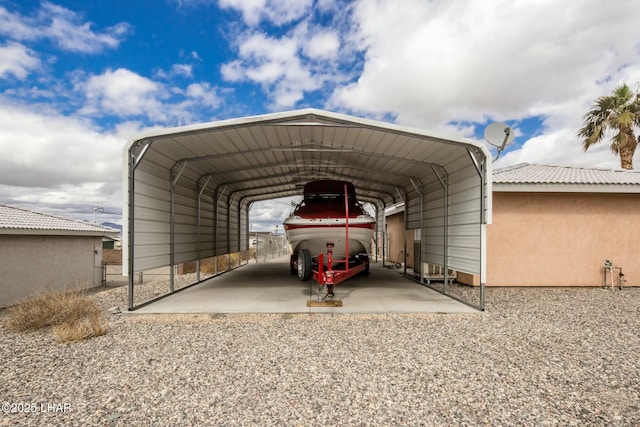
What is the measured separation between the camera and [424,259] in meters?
10.8

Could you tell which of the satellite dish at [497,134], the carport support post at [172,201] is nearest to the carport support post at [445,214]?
the satellite dish at [497,134]

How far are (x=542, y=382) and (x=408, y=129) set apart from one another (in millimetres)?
4674

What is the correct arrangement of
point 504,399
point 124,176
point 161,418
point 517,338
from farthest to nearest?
point 124,176, point 517,338, point 504,399, point 161,418

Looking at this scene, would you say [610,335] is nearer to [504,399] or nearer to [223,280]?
[504,399]

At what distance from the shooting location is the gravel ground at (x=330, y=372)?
3.19 metres

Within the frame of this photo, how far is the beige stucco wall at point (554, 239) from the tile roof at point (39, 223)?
42.4 feet

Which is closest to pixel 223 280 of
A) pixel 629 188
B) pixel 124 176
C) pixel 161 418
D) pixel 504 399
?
pixel 124 176

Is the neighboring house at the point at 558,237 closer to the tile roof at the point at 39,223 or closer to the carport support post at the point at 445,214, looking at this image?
the carport support post at the point at 445,214

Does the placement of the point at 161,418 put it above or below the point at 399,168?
below

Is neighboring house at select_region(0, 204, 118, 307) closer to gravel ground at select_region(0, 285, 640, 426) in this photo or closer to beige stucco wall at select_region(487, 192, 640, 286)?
gravel ground at select_region(0, 285, 640, 426)

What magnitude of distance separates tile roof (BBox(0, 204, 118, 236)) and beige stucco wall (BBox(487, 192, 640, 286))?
12.9 metres

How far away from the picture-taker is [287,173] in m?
12.9

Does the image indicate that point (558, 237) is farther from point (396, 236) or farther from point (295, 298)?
point (396, 236)

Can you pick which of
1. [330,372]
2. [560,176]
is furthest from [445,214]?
[330,372]
